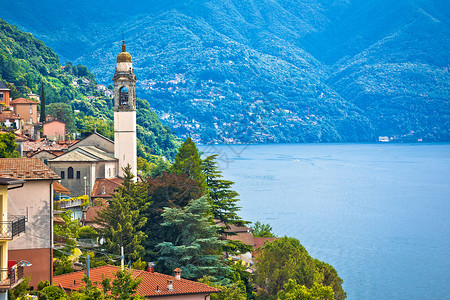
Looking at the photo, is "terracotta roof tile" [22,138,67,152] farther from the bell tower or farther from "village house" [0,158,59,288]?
"village house" [0,158,59,288]

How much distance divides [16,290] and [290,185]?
123m

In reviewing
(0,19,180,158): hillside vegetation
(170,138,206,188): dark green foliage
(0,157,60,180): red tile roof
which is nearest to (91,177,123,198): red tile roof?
(170,138,206,188): dark green foliage

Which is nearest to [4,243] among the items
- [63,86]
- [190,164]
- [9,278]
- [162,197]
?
[9,278]

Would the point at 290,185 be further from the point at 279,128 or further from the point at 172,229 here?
the point at 172,229

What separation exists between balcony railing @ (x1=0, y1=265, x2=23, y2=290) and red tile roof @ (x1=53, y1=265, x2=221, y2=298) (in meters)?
6.38

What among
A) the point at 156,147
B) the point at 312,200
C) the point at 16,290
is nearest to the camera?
the point at 16,290

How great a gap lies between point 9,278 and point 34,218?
18.3 feet

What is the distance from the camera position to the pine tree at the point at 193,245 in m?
35.0

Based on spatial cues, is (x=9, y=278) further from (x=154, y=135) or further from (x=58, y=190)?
(x=154, y=135)

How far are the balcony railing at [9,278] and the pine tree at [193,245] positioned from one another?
16135mm

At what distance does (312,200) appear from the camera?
122 m

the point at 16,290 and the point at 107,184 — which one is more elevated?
the point at 107,184

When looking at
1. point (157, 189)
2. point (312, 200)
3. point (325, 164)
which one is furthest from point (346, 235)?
point (325, 164)

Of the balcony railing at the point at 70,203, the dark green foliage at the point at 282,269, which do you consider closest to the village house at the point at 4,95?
the balcony railing at the point at 70,203
